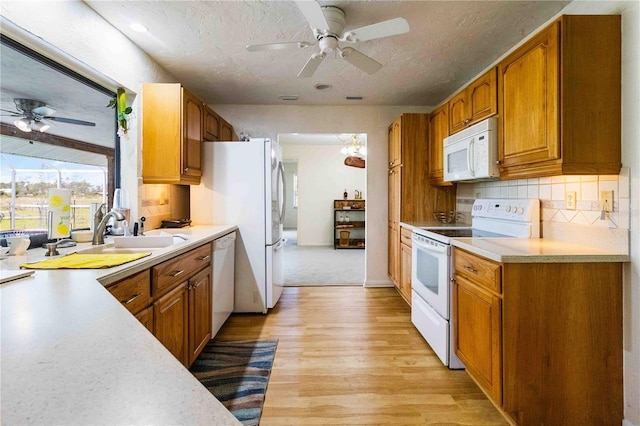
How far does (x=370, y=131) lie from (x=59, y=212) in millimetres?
3376

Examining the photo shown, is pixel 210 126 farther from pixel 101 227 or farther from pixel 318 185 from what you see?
pixel 318 185

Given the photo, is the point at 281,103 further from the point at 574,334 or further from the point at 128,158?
the point at 574,334

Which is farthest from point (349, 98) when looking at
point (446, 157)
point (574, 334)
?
point (574, 334)

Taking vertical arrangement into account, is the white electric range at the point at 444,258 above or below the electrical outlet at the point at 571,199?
below

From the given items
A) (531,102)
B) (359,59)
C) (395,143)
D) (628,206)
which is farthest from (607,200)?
(395,143)

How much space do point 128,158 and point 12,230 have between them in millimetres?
988

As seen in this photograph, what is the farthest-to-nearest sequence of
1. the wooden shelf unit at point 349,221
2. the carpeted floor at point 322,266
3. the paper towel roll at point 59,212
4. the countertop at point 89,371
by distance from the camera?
the wooden shelf unit at point 349,221 < the carpeted floor at point 322,266 < the paper towel roll at point 59,212 < the countertop at point 89,371

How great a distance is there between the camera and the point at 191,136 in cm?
283

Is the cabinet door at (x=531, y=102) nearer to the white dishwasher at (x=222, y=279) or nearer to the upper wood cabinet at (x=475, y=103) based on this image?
the upper wood cabinet at (x=475, y=103)

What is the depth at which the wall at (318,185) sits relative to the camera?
7.56 meters

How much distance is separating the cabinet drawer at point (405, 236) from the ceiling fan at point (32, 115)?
9.49 ft

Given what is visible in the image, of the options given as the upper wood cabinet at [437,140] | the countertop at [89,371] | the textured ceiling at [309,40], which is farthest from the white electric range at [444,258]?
the countertop at [89,371]

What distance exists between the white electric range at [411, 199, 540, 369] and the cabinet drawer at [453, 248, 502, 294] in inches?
3.8

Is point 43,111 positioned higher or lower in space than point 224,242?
higher
